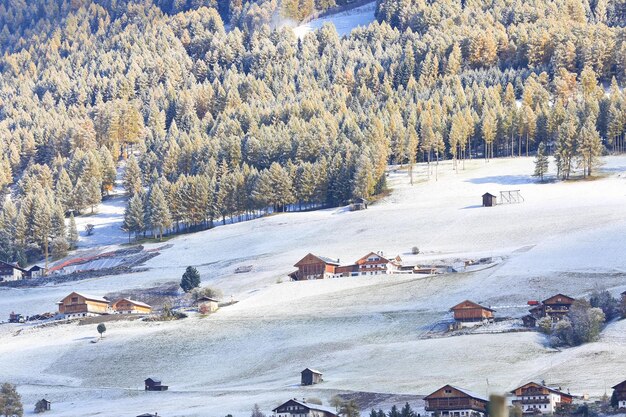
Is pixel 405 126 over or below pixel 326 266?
over

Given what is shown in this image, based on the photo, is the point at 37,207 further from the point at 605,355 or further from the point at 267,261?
the point at 605,355

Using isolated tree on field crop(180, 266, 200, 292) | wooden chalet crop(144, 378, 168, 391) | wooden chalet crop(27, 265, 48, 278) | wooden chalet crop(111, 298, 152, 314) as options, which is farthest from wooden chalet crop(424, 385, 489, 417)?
wooden chalet crop(27, 265, 48, 278)

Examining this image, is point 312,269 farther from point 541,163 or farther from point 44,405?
point 44,405

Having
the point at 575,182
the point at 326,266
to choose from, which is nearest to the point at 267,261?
the point at 326,266

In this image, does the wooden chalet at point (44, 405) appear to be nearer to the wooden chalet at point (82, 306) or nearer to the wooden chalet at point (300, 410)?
the wooden chalet at point (300, 410)

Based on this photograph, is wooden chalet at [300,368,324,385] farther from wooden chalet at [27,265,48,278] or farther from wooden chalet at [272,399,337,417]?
wooden chalet at [27,265,48,278]

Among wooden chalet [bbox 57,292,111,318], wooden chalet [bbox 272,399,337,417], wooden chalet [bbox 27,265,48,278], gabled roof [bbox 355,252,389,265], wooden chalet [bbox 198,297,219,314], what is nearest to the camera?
wooden chalet [bbox 272,399,337,417]

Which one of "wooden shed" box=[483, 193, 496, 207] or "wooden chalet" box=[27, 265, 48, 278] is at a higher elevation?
"wooden shed" box=[483, 193, 496, 207]

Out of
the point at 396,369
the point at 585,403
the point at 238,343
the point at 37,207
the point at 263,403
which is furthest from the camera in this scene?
the point at 37,207
